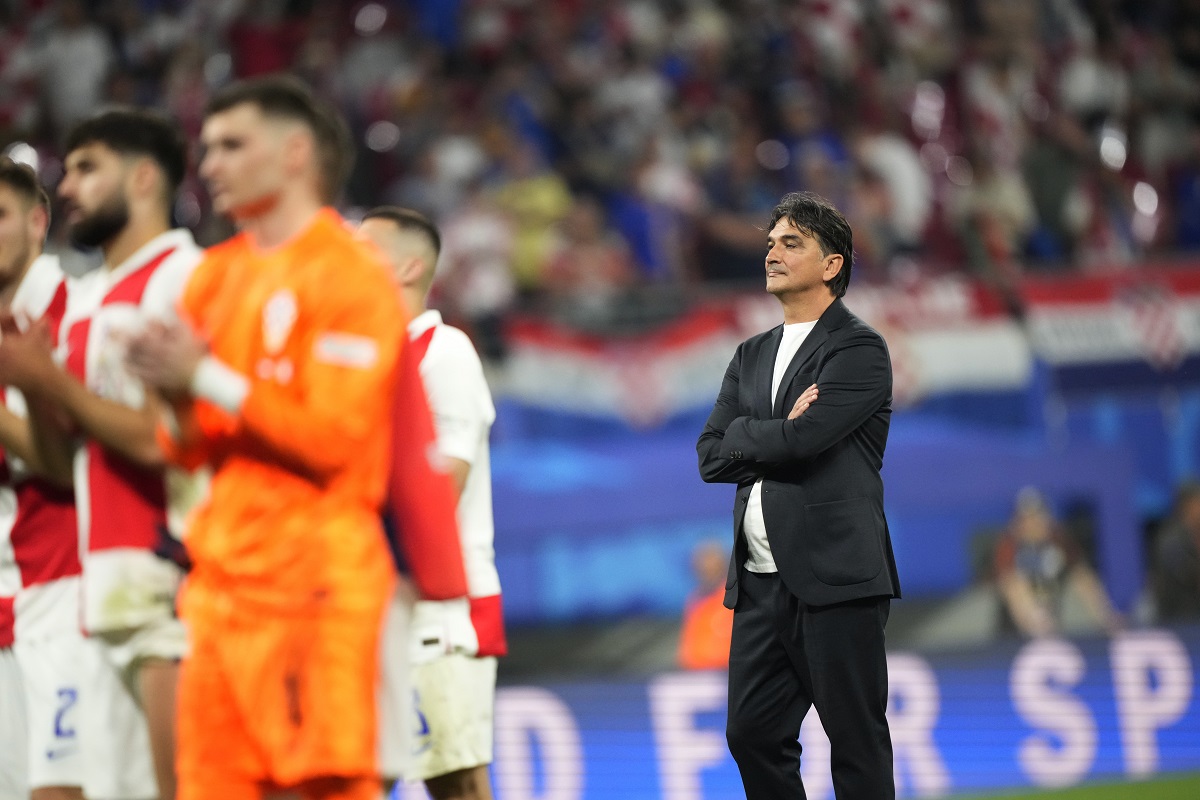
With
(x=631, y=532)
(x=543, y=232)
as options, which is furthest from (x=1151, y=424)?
(x=543, y=232)

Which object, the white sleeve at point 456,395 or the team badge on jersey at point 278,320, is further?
the white sleeve at point 456,395

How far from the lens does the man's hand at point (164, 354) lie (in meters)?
3.29

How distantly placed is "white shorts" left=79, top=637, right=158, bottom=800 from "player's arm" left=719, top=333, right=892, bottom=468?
6.97ft

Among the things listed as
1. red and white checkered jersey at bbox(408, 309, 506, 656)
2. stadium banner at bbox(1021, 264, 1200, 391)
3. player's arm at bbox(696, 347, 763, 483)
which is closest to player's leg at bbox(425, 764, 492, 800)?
red and white checkered jersey at bbox(408, 309, 506, 656)

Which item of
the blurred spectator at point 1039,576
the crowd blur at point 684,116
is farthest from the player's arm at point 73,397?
the blurred spectator at point 1039,576

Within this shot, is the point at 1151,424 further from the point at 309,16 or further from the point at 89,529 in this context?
the point at 89,529

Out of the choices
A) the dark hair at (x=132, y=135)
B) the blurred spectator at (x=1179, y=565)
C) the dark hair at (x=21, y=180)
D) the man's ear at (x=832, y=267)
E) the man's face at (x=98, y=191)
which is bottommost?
the blurred spectator at (x=1179, y=565)

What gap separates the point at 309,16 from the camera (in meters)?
14.2

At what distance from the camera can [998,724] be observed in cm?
865

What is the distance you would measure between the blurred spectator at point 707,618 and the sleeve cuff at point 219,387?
740 centimetres

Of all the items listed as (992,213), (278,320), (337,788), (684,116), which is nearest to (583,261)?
(684,116)

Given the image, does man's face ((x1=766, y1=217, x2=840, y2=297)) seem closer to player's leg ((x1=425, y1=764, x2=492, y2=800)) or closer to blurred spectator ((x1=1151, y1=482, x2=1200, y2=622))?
player's leg ((x1=425, y1=764, x2=492, y2=800))

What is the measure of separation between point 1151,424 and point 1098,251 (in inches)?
113

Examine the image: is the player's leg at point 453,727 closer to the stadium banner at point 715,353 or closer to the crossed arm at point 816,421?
the crossed arm at point 816,421
